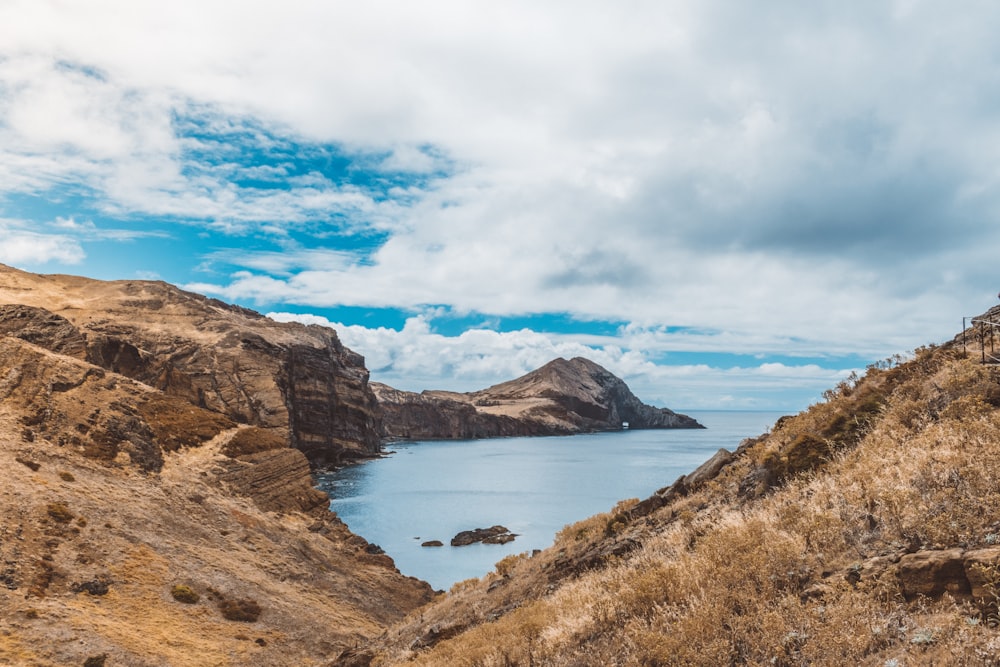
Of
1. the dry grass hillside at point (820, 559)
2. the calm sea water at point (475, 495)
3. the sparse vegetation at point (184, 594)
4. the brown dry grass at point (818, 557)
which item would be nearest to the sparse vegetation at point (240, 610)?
the sparse vegetation at point (184, 594)

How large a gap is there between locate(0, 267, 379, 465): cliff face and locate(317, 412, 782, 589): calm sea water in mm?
15264

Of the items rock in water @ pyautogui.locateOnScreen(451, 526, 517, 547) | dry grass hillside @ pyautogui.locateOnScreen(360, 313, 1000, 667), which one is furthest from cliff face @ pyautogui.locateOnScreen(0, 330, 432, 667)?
rock in water @ pyautogui.locateOnScreen(451, 526, 517, 547)

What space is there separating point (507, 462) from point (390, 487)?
48.5 metres

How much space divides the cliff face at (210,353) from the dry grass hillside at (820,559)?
58.2 m

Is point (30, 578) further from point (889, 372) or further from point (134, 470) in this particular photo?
point (889, 372)

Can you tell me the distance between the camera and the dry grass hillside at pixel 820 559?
23.2 feet

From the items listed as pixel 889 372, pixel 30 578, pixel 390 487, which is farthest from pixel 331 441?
pixel 889 372

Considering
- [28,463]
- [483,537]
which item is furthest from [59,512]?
[483,537]

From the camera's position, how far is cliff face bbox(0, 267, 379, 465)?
82.4 m

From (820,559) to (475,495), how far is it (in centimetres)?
8984

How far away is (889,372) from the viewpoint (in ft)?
51.7

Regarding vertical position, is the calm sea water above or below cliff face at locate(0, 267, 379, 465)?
below

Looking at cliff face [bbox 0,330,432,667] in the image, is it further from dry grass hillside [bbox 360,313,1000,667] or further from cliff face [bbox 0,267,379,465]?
cliff face [bbox 0,267,379,465]

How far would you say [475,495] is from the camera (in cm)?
9544
